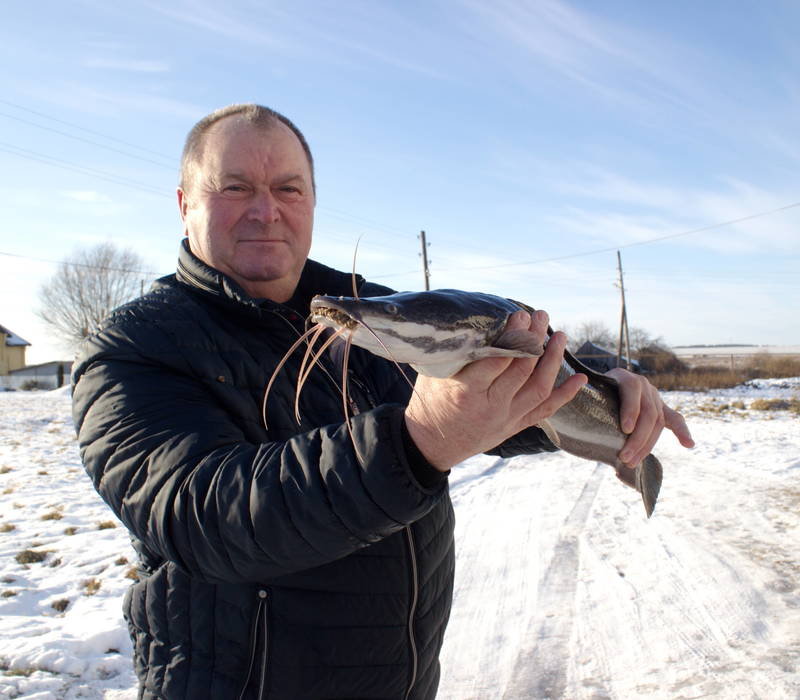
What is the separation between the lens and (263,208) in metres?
2.27

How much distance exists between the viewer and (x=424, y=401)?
56.8 inches

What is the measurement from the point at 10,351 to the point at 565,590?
195 feet

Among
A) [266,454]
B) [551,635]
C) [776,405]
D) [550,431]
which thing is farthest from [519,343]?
[776,405]

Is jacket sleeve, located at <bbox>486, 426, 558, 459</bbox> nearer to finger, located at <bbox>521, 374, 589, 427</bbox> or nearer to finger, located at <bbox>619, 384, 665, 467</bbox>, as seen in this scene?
finger, located at <bbox>619, 384, 665, 467</bbox>

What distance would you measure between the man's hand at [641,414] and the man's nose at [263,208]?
4.70 feet

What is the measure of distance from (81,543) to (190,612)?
17.8 feet

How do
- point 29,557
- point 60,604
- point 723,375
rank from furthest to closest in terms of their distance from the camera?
point 723,375
point 29,557
point 60,604

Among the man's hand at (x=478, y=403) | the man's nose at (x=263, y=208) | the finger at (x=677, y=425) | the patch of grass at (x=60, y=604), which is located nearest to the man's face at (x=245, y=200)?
the man's nose at (x=263, y=208)

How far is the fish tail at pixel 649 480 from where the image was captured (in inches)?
117

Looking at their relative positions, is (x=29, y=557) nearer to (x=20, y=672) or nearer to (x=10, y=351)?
(x=20, y=672)

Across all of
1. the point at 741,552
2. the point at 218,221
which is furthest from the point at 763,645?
the point at 218,221

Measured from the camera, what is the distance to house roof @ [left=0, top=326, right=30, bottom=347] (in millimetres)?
52553

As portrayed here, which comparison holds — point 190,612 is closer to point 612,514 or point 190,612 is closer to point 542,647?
point 542,647

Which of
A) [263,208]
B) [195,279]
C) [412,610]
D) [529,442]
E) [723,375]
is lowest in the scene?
[723,375]
